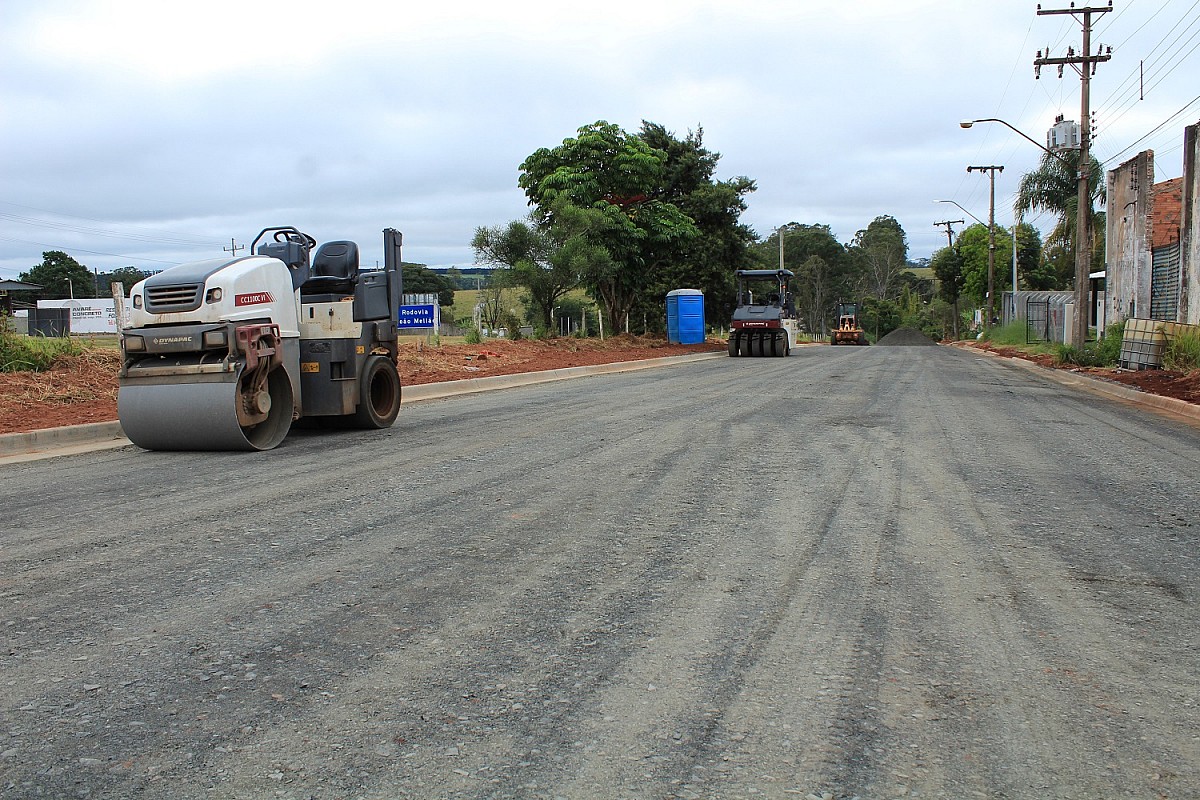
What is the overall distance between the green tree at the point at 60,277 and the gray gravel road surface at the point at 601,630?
9417cm

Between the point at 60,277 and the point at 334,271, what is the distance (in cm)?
9272

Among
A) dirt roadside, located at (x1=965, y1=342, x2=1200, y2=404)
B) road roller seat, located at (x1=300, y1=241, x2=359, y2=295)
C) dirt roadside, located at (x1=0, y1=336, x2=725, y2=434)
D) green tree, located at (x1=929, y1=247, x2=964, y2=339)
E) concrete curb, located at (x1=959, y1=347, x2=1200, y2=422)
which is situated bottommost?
concrete curb, located at (x1=959, y1=347, x2=1200, y2=422)

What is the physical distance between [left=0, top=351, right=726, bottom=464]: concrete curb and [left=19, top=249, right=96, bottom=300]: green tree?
259ft

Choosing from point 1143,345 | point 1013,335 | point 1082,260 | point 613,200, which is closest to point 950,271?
point 1013,335

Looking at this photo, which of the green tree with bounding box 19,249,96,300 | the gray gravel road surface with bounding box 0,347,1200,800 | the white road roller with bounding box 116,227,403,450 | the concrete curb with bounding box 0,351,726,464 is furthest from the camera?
the green tree with bounding box 19,249,96,300

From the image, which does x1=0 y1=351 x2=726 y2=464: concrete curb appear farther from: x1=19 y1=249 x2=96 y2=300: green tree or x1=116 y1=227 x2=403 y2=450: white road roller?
x1=19 y1=249 x2=96 y2=300: green tree

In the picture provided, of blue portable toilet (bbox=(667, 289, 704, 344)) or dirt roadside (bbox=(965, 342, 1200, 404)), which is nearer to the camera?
dirt roadside (bbox=(965, 342, 1200, 404))

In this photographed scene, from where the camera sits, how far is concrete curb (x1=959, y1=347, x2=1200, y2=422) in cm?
1402

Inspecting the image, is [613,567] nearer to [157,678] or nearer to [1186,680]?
[157,678]

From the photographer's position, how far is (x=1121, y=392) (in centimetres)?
1716

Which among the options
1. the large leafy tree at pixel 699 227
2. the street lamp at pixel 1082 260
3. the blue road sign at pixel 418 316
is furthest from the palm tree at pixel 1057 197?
the blue road sign at pixel 418 316

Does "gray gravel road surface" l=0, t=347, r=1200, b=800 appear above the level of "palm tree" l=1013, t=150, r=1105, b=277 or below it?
below

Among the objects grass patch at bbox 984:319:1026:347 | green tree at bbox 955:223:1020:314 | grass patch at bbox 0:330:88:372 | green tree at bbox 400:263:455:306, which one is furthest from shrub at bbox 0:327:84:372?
green tree at bbox 400:263:455:306

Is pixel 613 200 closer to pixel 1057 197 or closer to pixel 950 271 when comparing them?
pixel 1057 197
